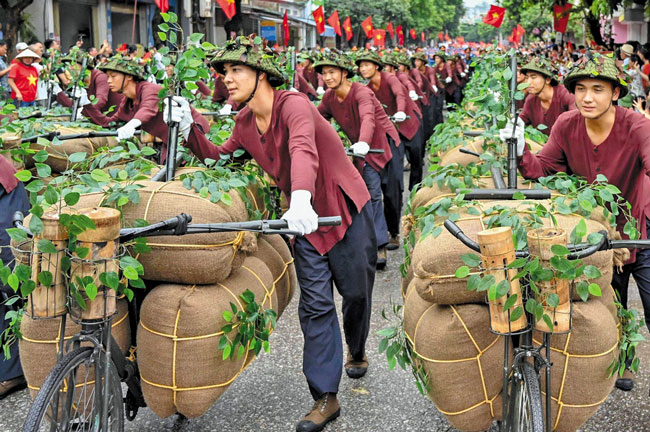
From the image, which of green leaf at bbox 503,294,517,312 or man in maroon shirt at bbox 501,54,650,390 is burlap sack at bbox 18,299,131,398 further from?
man in maroon shirt at bbox 501,54,650,390

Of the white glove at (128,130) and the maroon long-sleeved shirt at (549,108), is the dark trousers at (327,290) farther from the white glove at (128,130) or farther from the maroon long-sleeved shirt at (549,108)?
the maroon long-sleeved shirt at (549,108)

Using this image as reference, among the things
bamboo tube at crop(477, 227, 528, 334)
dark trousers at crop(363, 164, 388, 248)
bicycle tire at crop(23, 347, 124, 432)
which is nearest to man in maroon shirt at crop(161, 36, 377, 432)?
bicycle tire at crop(23, 347, 124, 432)

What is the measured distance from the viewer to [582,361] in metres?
3.25

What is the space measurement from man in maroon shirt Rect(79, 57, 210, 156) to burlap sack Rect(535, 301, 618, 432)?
3.34 metres

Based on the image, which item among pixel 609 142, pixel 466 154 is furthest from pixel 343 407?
pixel 466 154

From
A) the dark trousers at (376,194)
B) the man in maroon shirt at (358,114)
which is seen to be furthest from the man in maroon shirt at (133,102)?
the dark trousers at (376,194)

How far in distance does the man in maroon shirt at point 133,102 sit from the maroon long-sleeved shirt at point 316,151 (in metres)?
1.70

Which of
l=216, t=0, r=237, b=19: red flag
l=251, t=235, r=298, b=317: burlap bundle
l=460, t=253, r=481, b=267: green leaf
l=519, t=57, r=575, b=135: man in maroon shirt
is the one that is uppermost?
l=216, t=0, r=237, b=19: red flag

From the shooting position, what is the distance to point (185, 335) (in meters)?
3.54

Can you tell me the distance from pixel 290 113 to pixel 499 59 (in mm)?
2438

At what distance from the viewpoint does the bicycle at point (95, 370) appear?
2.90 m

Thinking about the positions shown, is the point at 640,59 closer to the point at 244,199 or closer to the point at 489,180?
the point at 489,180

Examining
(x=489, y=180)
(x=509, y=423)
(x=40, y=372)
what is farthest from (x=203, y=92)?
(x=509, y=423)

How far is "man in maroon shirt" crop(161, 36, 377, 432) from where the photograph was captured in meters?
3.96
